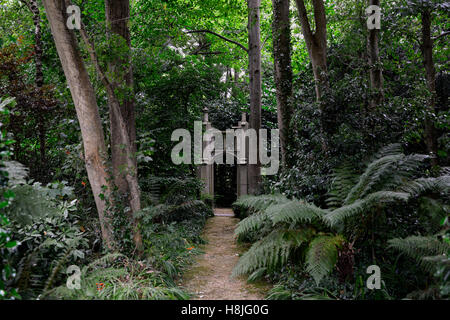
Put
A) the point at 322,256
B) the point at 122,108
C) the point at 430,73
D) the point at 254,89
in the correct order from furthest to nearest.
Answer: the point at 254,89, the point at 430,73, the point at 122,108, the point at 322,256

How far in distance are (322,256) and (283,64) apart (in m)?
4.46

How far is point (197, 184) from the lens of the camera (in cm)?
802

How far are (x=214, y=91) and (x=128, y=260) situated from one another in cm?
609

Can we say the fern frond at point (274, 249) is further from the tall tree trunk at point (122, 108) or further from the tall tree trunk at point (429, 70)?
the tall tree trunk at point (429, 70)

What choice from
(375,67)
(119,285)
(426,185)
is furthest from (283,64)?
(119,285)

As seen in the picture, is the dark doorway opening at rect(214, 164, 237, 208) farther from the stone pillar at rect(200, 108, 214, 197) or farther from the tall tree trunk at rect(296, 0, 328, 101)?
the tall tree trunk at rect(296, 0, 328, 101)

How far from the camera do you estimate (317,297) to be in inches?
121

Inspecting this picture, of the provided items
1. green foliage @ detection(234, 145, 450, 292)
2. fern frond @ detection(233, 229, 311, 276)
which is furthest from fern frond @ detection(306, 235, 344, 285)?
fern frond @ detection(233, 229, 311, 276)

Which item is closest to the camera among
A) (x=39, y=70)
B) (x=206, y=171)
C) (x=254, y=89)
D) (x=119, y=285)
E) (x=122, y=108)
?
(x=119, y=285)

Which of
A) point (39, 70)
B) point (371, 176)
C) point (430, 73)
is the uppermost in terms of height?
point (39, 70)

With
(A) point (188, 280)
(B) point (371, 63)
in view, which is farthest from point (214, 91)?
(A) point (188, 280)

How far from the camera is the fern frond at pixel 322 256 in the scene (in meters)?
2.90

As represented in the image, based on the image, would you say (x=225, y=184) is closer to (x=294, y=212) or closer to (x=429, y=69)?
(x=429, y=69)
